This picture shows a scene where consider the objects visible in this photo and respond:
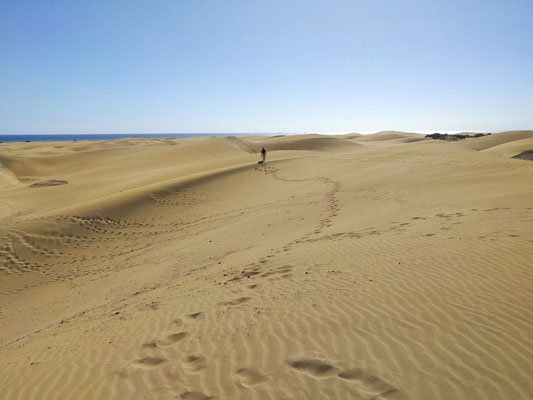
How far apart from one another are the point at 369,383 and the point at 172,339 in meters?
2.66

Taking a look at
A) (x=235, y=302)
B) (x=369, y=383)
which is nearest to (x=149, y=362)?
(x=235, y=302)

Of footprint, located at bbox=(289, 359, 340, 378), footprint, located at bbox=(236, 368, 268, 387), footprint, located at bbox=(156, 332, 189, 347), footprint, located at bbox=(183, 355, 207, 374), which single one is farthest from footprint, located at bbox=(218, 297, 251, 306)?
footprint, located at bbox=(289, 359, 340, 378)

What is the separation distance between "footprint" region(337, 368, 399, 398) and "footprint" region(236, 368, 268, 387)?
30.7 inches

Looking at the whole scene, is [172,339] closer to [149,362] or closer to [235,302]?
[149,362]

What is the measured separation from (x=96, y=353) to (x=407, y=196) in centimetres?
1095

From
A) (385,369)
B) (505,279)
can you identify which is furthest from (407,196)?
(385,369)

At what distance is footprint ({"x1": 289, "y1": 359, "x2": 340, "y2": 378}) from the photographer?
139 inches

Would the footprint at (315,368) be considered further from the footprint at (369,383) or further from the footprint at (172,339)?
the footprint at (172,339)

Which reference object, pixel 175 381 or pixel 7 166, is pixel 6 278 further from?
pixel 7 166

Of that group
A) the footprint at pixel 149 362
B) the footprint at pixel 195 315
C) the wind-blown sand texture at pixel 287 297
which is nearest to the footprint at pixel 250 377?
the wind-blown sand texture at pixel 287 297

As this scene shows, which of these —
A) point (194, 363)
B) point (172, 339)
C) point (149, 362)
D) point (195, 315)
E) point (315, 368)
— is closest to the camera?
point (315, 368)

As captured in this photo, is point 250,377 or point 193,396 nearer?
point 193,396

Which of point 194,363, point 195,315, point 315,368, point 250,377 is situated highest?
point 315,368

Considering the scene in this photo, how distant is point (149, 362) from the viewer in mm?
4250
